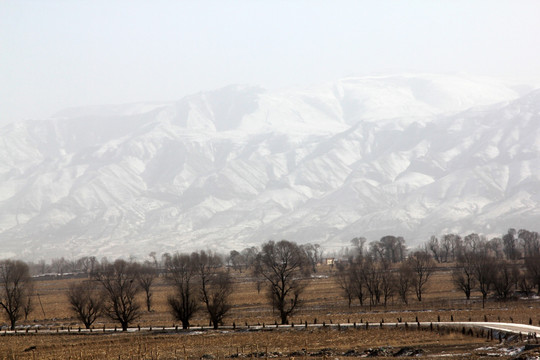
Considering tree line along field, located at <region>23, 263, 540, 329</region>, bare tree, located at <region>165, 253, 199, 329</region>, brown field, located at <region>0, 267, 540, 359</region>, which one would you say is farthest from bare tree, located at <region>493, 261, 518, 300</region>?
bare tree, located at <region>165, 253, 199, 329</region>

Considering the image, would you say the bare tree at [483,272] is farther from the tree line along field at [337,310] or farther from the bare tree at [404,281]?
the bare tree at [404,281]

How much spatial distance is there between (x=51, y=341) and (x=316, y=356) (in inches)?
1345

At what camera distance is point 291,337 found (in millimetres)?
66938

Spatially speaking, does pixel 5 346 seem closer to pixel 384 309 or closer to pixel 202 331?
pixel 202 331

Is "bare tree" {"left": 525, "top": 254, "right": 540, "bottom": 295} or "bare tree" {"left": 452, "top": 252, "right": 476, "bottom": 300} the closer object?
"bare tree" {"left": 452, "top": 252, "right": 476, "bottom": 300}

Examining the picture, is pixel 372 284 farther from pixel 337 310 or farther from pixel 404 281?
pixel 337 310

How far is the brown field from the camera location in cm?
5619

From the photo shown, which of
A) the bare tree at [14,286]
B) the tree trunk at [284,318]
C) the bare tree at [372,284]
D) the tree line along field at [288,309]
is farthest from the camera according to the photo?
the bare tree at [372,284]

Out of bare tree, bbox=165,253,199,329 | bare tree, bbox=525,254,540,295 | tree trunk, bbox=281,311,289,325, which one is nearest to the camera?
tree trunk, bbox=281,311,289,325

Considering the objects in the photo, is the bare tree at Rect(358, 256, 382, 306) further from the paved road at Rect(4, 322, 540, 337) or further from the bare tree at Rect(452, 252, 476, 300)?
the paved road at Rect(4, 322, 540, 337)

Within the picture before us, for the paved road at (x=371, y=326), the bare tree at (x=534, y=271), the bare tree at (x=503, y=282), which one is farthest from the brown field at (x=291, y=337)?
the bare tree at (x=534, y=271)

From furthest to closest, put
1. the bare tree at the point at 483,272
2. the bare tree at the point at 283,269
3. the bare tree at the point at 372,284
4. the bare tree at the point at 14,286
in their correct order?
the bare tree at the point at 372,284 → the bare tree at the point at 483,272 → the bare tree at the point at 14,286 → the bare tree at the point at 283,269

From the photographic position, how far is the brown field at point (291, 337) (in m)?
56.2

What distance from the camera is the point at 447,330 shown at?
6444 cm
